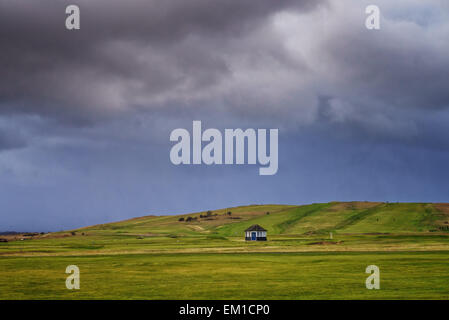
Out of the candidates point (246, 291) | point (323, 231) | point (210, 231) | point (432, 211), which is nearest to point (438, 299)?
point (246, 291)

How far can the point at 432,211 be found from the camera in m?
188

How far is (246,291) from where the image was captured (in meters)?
37.6

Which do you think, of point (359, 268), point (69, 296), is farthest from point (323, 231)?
point (69, 296)

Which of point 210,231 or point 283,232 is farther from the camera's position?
point 210,231

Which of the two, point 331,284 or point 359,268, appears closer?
point 331,284

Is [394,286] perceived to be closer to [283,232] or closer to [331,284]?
[331,284]

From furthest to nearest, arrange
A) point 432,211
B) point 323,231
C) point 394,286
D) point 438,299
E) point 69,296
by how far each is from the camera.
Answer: point 432,211
point 323,231
point 394,286
point 69,296
point 438,299

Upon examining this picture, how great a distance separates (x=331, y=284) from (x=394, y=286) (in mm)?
5306
